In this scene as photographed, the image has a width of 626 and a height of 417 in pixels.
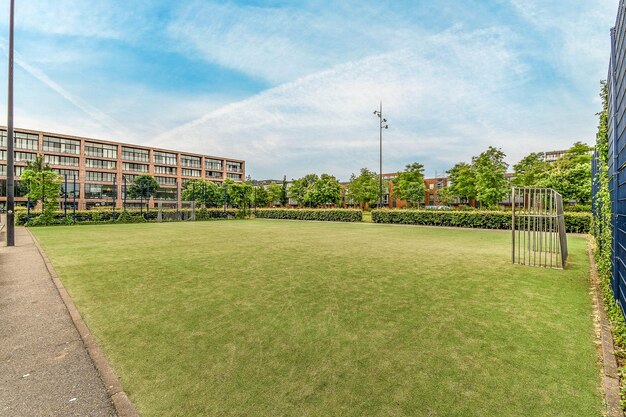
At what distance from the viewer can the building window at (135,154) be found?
65.8 meters

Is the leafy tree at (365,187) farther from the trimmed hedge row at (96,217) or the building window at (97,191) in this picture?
the building window at (97,191)

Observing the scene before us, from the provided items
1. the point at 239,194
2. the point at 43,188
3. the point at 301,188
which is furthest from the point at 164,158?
the point at 43,188

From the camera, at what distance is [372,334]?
397 cm

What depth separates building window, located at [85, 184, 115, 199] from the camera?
198ft

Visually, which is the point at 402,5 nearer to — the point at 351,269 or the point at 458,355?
the point at 351,269

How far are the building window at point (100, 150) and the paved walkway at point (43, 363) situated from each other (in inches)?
2752

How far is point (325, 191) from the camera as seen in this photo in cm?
5631

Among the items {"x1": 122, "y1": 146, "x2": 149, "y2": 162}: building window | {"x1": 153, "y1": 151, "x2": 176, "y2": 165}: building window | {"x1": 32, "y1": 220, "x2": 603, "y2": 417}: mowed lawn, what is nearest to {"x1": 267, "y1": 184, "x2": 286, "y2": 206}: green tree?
{"x1": 153, "y1": 151, "x2": 176, "y2": 165}: building window

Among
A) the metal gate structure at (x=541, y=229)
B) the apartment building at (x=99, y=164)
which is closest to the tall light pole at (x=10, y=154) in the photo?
the metal gate structure at (x=541, y=229)

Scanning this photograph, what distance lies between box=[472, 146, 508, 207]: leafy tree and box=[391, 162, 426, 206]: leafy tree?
589 inches

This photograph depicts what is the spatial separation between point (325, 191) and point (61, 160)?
52417mm

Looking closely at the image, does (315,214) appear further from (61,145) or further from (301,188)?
(61,145)

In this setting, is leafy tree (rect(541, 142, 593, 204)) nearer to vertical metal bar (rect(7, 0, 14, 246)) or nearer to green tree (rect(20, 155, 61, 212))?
vertical metal bar (rect(7, 0, 14, 246))

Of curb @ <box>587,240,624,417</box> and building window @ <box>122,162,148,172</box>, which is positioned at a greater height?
building window @ <box>122,162,148,172</box>
